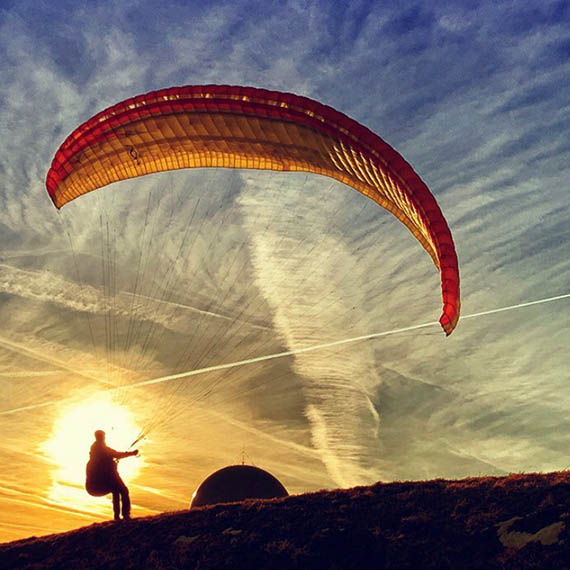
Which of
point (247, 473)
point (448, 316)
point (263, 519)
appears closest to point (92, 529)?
point (263, 519)

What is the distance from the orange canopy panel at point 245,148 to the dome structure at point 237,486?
1507 cm

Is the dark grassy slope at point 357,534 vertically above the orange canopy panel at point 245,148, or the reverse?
the orange canopy panel at point 245,148

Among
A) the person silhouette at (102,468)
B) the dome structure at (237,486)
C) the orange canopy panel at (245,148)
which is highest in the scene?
the orange canopy panel at (245,148)

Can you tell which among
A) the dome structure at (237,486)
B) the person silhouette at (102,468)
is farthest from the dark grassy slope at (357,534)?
the dome structure at (237,486)

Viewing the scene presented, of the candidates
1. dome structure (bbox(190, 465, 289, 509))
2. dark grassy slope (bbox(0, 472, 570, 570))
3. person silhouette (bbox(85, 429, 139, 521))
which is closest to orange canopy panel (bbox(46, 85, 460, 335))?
dark grassy slope (bbox(0, 472, 570, 570))

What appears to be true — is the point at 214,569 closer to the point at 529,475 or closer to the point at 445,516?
the point at 445,516

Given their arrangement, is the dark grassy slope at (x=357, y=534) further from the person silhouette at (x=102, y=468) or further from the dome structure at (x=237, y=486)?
the dome structure at (x=237, y=486)

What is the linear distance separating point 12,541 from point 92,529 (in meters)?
2.95

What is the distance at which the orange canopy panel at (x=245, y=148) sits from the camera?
17453 millimetres

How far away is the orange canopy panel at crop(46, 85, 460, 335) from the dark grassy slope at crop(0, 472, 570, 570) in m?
4.54

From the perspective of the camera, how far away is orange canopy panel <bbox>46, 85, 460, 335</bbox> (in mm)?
17453

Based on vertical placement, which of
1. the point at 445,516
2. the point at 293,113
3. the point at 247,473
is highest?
the point at 293,113

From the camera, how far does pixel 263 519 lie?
1538 cm

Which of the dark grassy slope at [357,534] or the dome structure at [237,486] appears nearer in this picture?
the dark grassy slope at [357,534]
